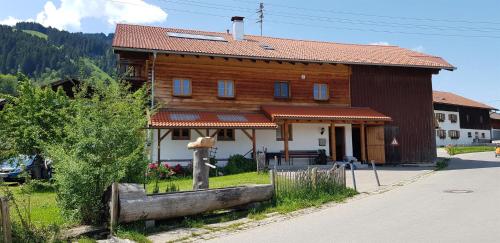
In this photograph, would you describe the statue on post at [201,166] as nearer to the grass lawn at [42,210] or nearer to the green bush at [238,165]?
the grass lawn at [42,210]

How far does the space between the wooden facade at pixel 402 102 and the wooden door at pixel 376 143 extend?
143 centimetres

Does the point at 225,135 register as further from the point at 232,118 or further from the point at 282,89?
the point at 282,89

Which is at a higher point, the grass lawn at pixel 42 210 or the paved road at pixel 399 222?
the grass lawn at pixel 42 210

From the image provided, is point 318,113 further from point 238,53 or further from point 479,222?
point 479,222

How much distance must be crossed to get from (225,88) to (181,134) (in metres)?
3.86

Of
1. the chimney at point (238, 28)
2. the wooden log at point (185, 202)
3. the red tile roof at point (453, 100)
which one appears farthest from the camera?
the red tile roof at point (453, 100)

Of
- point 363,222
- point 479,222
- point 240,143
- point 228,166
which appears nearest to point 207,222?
point 363,222

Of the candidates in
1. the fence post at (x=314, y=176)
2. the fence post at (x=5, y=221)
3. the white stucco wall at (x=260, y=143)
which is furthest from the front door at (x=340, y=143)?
the fence post at (x=5, y=221)

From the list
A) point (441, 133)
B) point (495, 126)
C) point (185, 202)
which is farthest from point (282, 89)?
point (495, 126)

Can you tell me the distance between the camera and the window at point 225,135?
22.9m

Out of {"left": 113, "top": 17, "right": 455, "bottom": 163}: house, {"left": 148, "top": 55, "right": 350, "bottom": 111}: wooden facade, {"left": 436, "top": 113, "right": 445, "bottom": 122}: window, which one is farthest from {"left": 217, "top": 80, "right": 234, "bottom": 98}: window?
{"left": 436, "top": 113, "right": 445, "bottom": 122}: window

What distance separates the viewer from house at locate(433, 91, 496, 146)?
56.2 m

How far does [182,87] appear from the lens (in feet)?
75.5

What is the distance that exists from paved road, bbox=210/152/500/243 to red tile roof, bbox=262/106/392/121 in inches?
410
